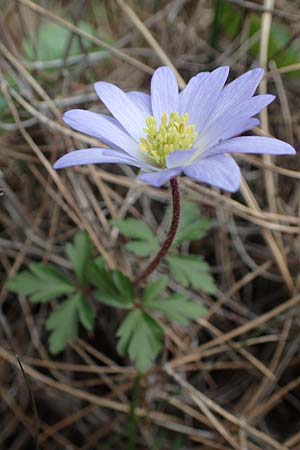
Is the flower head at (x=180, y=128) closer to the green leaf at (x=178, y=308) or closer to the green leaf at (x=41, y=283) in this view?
the green leaf at (x=178, y=308)

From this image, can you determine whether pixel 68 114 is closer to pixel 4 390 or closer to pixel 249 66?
pixel 4 390

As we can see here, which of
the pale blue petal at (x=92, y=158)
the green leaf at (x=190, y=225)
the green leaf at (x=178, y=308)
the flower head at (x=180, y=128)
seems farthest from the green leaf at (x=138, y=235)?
the pale blue petal at (x=92, y=158)

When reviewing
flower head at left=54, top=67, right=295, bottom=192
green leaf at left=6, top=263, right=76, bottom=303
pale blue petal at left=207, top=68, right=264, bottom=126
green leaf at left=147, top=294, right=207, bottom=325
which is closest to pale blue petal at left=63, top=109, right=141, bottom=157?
flower head at left=54, top=67, right=295, bottom=192

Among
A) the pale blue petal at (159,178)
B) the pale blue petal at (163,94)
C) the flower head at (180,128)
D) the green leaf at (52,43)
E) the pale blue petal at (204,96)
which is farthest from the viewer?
the green leaf at (52,43)

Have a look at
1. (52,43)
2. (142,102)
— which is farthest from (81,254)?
(52,43)

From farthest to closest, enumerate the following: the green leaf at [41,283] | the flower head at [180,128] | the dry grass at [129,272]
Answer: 1. the dry grass at [129,272]
2. the green leaf at [41,283]
3. the flower head at [180,128]

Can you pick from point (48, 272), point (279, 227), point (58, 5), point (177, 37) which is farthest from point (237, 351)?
point (58, 5)

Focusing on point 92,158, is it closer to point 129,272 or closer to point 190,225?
point 190,225
